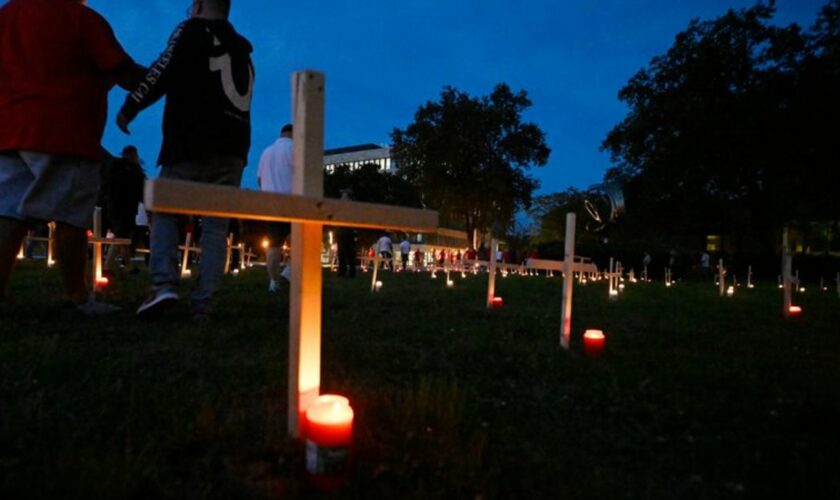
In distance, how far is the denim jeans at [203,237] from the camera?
14.1ft

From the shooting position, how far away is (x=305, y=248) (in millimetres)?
2045

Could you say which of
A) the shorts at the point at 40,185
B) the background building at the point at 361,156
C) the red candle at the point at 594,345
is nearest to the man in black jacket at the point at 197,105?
the shorts at the point at 40,185

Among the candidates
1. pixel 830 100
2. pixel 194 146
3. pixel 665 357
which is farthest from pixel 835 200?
pixel 194 146

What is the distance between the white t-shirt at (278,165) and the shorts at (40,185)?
3279 mm

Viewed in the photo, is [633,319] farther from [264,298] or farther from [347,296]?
[264,298]

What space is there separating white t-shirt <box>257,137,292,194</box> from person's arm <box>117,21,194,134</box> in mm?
3293

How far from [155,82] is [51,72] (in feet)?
2.47

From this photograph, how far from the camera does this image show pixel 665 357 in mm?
4258

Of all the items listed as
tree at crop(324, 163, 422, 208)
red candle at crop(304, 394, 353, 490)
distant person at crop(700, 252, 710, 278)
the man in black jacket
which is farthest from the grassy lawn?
tree at crop(324, 163, 422, 208)

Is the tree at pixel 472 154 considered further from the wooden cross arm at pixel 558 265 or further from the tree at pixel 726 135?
the wooden cross arm at pixel 558 265

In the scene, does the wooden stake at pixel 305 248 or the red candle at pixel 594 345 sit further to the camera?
the red candle at pixel 594 345

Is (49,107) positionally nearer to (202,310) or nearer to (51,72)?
(51,72)

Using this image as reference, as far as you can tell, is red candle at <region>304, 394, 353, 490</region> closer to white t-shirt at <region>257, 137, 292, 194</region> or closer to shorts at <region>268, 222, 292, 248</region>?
white t-shirt at <region>257, 137, 292, 194</region>

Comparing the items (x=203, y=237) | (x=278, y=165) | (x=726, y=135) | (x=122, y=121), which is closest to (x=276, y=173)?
(x=278, y=165)
